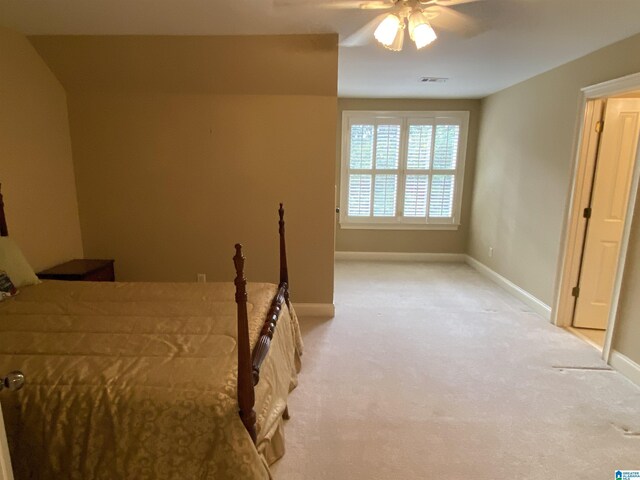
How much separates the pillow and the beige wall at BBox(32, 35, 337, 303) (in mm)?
1064

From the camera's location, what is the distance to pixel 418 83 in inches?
169

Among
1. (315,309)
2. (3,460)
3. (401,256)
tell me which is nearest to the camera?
(3,460)

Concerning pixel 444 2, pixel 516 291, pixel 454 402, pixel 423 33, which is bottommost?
pixel 454 402

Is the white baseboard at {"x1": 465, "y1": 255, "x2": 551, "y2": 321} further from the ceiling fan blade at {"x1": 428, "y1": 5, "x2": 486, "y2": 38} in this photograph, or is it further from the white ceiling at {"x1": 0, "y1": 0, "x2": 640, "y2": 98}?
the ceiling fan blade at {"x1": 428, "y1": 5, "x2": 486, "y2": 38}

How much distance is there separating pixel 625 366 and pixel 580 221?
1256mm

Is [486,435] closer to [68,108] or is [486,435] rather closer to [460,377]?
[460,377]

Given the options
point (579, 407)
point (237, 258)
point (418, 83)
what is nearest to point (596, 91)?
point (418, 83)

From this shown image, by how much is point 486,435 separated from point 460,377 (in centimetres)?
57

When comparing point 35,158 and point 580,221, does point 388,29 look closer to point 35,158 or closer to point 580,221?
point 580,221

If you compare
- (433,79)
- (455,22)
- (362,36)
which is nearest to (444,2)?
(455,22)

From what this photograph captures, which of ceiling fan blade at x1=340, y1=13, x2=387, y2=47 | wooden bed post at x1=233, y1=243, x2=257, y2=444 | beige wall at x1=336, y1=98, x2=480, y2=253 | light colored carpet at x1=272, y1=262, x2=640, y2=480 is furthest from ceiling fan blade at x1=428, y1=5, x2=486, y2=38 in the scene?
beige wall at x1=336, y1=98, x2=480, y2=253

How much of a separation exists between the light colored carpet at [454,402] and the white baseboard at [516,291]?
0.54ft

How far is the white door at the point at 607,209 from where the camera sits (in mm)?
3027

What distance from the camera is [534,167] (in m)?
3.82
